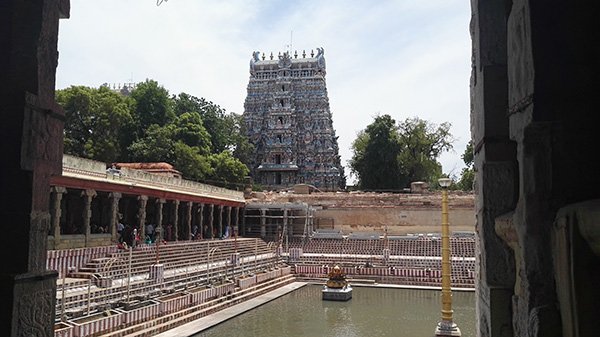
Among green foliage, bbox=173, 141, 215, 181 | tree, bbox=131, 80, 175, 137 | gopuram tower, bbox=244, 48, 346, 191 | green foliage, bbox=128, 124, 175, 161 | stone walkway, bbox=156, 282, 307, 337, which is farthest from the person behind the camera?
gopuram tower, bbox=244, 48, 346, 191

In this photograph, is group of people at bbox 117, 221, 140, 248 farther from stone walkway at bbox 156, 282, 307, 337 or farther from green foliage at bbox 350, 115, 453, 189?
green foliage at bbox 350, 115, 453, 189

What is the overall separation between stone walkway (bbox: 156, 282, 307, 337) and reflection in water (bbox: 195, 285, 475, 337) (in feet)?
0.58

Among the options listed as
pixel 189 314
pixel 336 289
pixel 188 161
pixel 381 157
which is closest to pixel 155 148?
pixel 188 161

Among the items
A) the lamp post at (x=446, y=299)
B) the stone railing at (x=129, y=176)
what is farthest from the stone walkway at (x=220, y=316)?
the stone railing at (x=129, y=176)

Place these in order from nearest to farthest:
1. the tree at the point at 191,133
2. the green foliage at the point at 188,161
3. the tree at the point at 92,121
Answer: the tree at the point at 92,121 < the green foliage at the point at 188,161 < the tree at the point at 191,133

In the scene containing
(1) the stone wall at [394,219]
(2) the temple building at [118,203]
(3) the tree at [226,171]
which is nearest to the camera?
(2) the temple building at [118,203]

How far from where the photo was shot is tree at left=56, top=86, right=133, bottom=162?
1339 inches

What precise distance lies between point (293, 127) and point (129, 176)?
1223 inches

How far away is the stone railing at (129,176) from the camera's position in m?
16.3

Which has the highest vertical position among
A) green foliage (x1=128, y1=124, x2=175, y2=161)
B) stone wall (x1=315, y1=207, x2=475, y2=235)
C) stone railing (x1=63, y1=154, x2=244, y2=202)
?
green foliage (x1=128, y1=124, x2=175, y2=161)

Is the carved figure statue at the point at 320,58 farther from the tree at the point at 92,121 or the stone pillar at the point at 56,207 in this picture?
the stone pillar at the point at 56,207

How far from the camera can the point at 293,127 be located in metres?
49.8

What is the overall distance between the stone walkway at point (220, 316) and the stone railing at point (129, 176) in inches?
246

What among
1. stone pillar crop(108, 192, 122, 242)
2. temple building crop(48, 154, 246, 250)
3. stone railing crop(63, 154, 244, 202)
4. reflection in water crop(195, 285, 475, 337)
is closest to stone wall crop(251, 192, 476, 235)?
temple building crop(48, 154, 246, 250)
